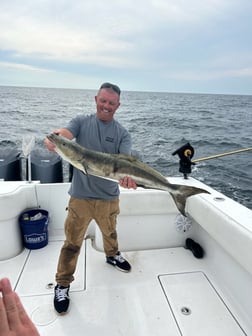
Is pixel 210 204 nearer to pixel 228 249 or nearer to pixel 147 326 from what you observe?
pixel 228 249

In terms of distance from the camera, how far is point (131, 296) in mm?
2537

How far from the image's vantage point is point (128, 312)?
7.68ft

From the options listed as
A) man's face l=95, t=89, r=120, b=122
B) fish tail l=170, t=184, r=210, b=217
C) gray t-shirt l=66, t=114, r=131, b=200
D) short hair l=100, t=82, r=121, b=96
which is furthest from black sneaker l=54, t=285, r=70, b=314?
short hair l=100, t=82, r=121, b=96

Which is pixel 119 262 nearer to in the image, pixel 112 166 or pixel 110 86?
pixel 112 166

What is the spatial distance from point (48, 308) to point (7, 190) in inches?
53.6

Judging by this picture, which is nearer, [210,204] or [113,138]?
[113,138]

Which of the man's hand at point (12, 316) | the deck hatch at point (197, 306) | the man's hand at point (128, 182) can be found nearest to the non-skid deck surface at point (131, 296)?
the deck hatch at point (197, 306)

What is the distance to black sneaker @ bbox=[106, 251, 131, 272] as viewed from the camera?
113 inches

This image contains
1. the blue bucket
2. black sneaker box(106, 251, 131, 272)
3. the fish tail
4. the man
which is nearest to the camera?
the fish tail

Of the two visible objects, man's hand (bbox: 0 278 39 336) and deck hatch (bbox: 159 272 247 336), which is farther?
deck hatch (bbox: 159 272 247 336)

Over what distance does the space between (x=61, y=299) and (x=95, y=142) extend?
55.7 inches

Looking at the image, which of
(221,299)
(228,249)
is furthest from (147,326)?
(228,249)

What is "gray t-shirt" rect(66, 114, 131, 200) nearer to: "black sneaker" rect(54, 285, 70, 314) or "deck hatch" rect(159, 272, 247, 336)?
"black sneaker" rect(54, 285, 70, 314)

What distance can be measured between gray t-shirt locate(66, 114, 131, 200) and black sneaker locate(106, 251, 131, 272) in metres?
0.85
